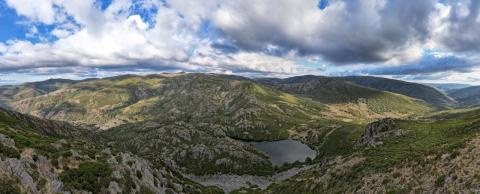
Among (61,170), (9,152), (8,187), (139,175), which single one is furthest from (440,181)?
(9,152)

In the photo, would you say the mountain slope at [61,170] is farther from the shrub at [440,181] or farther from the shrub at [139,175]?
the shrub at [440,181]

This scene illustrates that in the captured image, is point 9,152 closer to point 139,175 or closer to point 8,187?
point 8,187

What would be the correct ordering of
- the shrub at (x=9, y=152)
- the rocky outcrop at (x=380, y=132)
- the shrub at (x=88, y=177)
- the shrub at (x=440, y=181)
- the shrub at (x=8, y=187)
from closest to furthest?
1. the shrub at (x=8, y=187)
2. the shrub at (x=440, y=181)
3. the shrub at (x=9, y=152)
4. the shrub at (x=88, y=177)
5. the rocky outcrop at (x=380, y=132)

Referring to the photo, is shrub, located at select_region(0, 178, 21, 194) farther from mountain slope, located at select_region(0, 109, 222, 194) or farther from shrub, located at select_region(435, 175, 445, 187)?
shrub, located at select_region(435, 175, 445, 187)

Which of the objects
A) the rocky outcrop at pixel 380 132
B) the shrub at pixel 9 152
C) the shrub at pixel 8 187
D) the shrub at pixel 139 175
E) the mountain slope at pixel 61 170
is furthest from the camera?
the rocky outcrop at pixel 380 132

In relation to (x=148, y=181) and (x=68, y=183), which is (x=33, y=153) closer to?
(x=68, y=183)

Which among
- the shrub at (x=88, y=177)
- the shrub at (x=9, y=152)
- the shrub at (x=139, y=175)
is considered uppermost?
the shrub at (x=9, y=152)

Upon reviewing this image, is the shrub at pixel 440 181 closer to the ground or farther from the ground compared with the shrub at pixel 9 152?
closer to the ground

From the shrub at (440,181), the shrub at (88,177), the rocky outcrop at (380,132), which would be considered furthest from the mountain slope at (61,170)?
the rocky outcrop at (380,132)

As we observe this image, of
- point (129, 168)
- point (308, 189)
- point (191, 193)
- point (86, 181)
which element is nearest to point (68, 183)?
point (86, 181)
